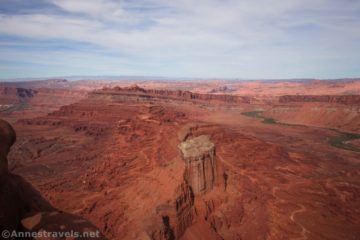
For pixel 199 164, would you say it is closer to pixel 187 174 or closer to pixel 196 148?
pixel 187 174

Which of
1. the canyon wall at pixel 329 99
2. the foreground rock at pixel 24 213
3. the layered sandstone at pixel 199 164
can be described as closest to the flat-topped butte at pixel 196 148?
the layered sandstone at pixel 199 164

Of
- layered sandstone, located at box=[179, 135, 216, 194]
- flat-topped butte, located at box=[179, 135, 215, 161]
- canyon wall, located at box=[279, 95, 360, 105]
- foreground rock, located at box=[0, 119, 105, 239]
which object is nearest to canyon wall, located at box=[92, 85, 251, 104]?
canyon wall, located at box=[279, 95, 360, 105]

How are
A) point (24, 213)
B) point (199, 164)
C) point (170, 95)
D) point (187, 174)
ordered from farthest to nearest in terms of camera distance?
point (170, 95) < point (199, 164) < point (187, 174) < point (24, 213)

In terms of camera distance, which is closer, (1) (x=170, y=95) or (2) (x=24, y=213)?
(2) (x=24, y=213)

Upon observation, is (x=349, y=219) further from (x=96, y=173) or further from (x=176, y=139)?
(x=96, y=173)

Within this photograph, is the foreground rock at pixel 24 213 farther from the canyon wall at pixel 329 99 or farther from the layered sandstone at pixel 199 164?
the canyon wall at pixel 329 99

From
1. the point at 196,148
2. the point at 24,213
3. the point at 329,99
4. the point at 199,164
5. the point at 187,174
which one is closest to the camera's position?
the point at 24,213

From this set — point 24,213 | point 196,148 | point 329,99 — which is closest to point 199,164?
point 196,148

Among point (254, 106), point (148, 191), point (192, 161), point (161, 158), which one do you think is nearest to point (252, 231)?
point (192, 161)
